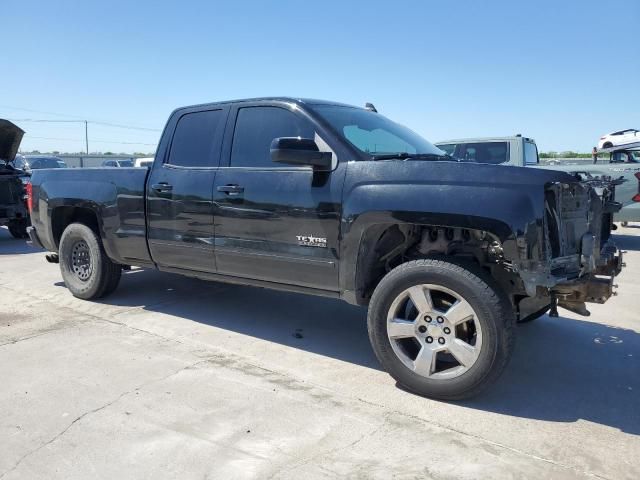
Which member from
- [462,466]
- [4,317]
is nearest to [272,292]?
[4,317]

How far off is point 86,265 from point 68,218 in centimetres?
67

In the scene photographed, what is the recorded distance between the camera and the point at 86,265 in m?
5.82

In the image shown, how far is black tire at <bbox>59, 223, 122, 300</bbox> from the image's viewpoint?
5.60 metres

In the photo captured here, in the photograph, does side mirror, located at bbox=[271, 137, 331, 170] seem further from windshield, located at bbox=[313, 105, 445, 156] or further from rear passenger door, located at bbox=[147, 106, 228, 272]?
rear passenger door, located at bbox=[147, 106, 228, 272]

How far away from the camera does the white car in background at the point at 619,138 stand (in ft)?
46.8

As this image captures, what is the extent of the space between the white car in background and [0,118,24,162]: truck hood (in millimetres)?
14403

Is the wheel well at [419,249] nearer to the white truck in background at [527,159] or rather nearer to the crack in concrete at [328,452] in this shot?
the crack in concrete at [328,452]

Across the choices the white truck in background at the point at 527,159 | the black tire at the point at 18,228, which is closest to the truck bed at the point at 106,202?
the black tire at the point at 18,228

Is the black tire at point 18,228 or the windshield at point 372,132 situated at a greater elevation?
the windshield at point 372,132

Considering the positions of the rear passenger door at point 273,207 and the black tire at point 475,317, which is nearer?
the black tire at point 475,317

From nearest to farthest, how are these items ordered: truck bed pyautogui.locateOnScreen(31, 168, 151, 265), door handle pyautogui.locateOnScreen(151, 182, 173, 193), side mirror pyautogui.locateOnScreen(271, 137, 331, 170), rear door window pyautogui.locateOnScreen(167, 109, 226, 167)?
side mirror pyautogui.locateOnScreen(271, 137, 331, 170) → rear door window pyautogui.locateOnScreen(167, 109, 226, 167) → door handle pyautogui.locateOnScreen(151, 182, 173, 193) → truck bed pyautogui.locateOnScreen(31, 168, 151, 265)

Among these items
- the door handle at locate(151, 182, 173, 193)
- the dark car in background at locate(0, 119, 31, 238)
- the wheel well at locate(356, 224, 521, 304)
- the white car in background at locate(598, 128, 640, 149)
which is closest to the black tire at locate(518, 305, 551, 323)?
the wheel well at locate(356, 224, 521, 304)

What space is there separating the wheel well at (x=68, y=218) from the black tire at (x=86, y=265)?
0.40 feet

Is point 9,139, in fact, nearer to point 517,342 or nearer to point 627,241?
point 517,342
